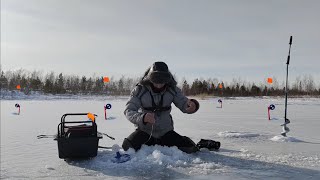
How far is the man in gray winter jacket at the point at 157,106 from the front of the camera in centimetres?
382

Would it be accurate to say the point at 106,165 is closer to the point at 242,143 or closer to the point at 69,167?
the point at 69,167

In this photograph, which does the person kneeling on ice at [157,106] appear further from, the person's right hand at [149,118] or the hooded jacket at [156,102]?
the person's right hand at [149,118]

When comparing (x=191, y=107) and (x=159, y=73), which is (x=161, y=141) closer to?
(x=191, y=107)

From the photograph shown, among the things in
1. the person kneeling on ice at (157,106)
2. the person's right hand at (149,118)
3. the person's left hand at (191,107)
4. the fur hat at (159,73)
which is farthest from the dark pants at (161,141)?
the fur hat at (159,73)

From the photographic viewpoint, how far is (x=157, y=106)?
3955mm

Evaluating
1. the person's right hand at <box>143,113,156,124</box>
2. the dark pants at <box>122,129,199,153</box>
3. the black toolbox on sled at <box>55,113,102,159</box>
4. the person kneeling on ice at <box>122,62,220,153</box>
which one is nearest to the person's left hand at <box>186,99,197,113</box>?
the person kneeling on ice at <box>122,62,220,153</box>

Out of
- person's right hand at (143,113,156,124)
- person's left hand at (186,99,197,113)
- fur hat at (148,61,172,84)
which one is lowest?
person's right hand at (143,113,156,124)

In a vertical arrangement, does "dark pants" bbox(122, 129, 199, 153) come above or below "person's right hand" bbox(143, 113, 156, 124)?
below

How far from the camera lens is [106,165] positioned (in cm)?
330

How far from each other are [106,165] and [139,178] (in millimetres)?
590

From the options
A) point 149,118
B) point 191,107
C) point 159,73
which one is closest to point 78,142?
point 149,118

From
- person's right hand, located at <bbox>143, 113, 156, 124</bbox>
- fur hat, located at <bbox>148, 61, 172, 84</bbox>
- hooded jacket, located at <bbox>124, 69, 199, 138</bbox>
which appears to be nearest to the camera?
person's right hand, located at <bbox>143, 113, 156, 124</bbox>

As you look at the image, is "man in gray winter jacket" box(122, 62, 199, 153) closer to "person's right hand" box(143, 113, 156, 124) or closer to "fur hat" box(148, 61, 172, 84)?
"fur hat" box(148, 61, 172, 84)

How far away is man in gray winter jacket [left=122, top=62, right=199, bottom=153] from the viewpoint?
3816 millimetres
